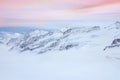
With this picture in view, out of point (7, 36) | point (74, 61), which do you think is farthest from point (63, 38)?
point (7, 36)

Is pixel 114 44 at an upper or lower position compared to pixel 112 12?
lower

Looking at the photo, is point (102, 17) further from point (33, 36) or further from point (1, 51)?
point (1, 51)

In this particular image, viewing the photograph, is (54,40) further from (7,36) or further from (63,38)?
(7,36)

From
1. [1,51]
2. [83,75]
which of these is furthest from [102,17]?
[1,51]

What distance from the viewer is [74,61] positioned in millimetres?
3293

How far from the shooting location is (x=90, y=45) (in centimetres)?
323

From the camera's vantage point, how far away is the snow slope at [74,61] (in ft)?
10.6

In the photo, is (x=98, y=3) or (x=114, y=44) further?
(x=98, y=3)

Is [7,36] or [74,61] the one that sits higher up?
[7,36]

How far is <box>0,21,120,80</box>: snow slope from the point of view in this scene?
322 cm

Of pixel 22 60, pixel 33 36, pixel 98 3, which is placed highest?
Result: pixel 98 3

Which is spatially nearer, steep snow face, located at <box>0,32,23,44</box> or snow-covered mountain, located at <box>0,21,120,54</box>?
snow-covered mountain, located at <box>0,21,120,54</box>

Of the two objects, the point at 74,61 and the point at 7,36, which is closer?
the point at 74,61

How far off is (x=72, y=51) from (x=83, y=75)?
0.94 ft
